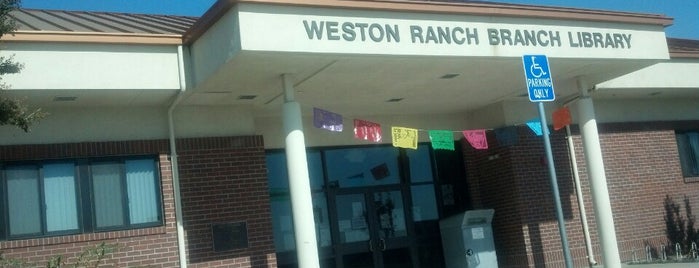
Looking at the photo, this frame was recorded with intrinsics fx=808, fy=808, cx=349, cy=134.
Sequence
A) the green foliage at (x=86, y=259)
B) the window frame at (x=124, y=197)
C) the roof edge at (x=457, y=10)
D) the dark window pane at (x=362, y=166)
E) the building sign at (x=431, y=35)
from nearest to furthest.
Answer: the building sign at (x=431, y=35) < the roof edge at (x=457, y=10) < the green foliage at (x=86, y=259) < the window frame at (x=124, y=197) < the dark window pane at (x=362, y=166)

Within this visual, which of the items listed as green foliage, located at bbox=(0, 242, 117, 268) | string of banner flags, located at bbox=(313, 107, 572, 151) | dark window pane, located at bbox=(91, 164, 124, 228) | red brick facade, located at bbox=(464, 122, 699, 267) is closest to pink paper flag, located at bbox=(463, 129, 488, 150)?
string of banner flags, located at bbox=(313, 107, 572, 151)

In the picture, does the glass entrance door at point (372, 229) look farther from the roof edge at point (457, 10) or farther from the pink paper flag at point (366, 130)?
the roof edge at point (457, 10)

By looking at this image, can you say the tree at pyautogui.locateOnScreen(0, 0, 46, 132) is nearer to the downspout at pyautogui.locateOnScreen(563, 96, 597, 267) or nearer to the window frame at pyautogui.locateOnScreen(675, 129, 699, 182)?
the downspout at pyautogui.locateOnScreen(563, 96, 597, 267)

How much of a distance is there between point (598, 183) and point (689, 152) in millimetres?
5346

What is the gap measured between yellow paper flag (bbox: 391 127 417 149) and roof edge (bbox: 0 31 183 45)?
12.9 feet

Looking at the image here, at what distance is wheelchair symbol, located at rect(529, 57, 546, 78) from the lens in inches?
364

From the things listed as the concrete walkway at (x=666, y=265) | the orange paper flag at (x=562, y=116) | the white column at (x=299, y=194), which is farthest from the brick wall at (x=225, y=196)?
the concrete walkway at (x=666, y=265)

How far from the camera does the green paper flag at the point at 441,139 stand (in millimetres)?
14469

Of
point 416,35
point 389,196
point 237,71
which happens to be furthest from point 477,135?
point 237,71

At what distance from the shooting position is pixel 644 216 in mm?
17422

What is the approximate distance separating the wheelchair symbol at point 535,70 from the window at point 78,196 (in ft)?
21.5

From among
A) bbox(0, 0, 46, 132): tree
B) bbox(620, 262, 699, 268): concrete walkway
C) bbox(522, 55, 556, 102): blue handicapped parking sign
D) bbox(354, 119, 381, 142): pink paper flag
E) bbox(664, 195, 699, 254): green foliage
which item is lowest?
bbox(620, 262, 699, 268): concrete walkway

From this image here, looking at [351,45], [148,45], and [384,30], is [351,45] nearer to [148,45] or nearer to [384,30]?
[384,30]

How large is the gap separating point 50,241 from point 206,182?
2.55m
